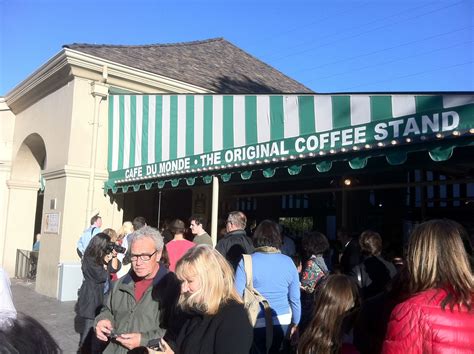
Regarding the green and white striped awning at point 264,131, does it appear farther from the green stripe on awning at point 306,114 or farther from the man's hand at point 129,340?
the man's hand at point 129,340

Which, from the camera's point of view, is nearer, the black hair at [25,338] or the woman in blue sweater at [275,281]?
the black hair at [25,338]

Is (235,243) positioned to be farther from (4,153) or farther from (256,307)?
(4,153)

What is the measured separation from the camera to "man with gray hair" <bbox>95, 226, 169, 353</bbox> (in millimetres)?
2752

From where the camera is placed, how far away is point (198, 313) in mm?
2248

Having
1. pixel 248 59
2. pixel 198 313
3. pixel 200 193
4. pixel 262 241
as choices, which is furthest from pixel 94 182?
pixel 248 59

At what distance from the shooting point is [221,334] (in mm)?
A: 2115

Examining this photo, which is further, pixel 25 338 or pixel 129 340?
pixel 129 340

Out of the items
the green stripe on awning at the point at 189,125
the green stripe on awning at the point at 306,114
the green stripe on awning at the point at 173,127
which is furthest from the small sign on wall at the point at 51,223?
the green stripe on awning at the point at 306,114

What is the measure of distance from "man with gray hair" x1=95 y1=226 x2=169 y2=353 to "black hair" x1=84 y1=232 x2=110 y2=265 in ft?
6.34

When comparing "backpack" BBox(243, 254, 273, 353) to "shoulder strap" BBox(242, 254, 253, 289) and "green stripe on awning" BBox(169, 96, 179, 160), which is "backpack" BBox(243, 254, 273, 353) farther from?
"green stripe on awning" BBox(169, 96, 179, 160)

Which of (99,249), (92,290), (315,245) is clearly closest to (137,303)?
(99,249)

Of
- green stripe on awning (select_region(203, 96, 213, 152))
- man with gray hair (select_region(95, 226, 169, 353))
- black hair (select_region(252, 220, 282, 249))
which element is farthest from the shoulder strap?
green stripe on awning (select_region(203, 96, 213, 152))

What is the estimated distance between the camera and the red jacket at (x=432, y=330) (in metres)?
1.67

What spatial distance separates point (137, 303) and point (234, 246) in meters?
1.85
